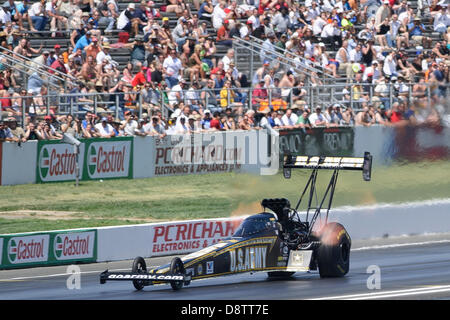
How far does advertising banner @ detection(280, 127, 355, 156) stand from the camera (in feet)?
102

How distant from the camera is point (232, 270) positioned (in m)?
17.5

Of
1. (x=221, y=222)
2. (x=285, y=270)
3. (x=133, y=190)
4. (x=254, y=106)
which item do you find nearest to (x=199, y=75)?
(x=254, y=106)

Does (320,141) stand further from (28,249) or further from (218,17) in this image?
(28,249)

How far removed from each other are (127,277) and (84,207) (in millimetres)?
11641

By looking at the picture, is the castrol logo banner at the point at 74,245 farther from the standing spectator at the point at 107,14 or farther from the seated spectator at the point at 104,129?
the standing spectator at the point at 107,14

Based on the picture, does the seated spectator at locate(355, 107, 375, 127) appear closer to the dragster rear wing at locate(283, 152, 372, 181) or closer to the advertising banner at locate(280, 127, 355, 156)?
the advertising banner at locate(280, 127, 355, 156)

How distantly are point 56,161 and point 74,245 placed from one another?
608cm

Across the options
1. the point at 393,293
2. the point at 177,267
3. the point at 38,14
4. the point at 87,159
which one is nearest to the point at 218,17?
the point at 38,14

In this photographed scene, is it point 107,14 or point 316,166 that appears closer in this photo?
point 316,166

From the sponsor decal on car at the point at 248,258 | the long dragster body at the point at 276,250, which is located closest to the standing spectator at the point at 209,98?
the long dragster body at the point at 276,250

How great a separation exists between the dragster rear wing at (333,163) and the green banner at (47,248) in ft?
17.6

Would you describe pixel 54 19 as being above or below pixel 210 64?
above

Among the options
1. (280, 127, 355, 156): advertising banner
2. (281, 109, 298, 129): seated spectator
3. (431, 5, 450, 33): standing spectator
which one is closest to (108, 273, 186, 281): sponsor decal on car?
(280, 127, 355, 156): advertising banner

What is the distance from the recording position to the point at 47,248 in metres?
22.4
